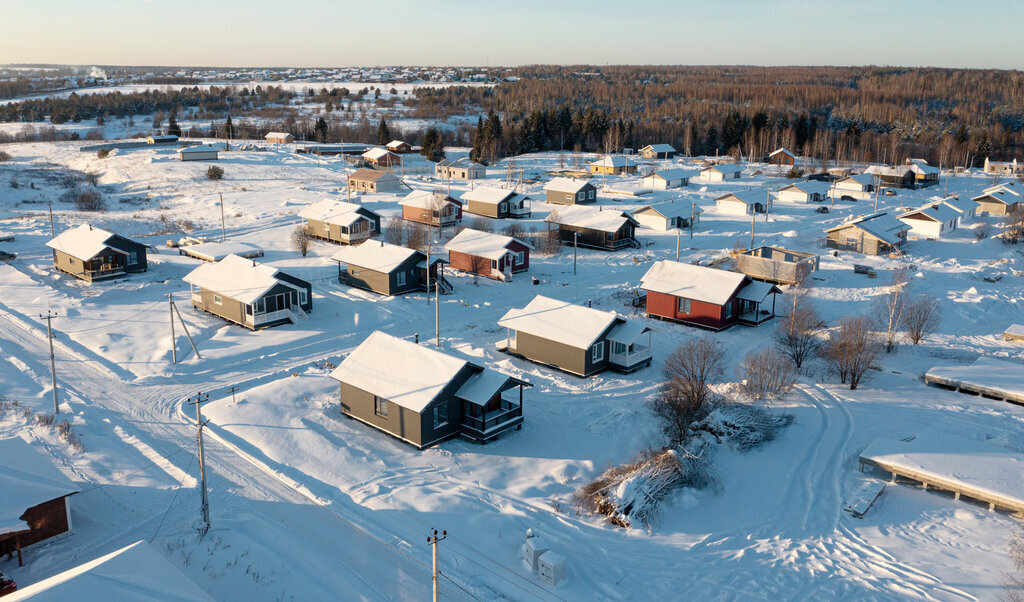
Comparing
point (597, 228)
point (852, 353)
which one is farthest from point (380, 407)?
point (597, 228)

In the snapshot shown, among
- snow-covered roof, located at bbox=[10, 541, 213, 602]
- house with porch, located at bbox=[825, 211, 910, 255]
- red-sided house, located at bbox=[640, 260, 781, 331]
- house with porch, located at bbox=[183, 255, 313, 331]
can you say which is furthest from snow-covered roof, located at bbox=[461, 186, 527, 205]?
snow-covered roof, located at bbox=[10, 541, 213, 602]

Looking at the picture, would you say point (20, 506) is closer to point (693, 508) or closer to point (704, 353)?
point (693, 508)

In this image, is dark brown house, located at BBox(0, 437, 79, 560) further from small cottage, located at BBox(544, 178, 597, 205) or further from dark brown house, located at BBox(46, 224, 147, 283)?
small cottage, located at BBox(544, 178, 597, 205)

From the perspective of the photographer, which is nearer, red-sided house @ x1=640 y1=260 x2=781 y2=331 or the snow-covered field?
the snow-covered field

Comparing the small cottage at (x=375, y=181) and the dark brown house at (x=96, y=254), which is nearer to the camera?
the dark brown house at (x=96, y=254)

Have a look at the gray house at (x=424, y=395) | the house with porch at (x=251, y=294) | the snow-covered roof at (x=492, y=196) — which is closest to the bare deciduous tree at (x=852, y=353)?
the gray house at (x=424, y=395)

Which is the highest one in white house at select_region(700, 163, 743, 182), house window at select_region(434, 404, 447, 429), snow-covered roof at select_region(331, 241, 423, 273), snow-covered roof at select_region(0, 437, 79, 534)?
white house at select_region(700, 163, 743, 182)

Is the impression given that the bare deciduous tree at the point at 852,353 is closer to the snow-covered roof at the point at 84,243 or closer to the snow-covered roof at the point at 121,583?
the snow-covered roof at the point at 121,583
